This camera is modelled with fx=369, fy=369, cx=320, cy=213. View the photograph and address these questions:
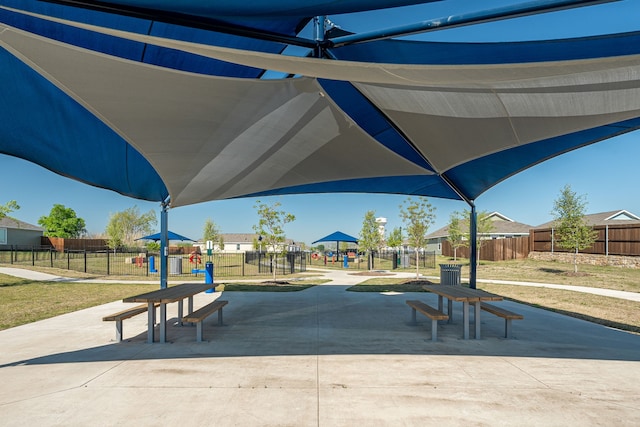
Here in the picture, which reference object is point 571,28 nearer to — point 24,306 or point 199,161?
point 199,161

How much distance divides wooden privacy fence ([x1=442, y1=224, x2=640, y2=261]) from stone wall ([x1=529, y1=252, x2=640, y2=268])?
36cm

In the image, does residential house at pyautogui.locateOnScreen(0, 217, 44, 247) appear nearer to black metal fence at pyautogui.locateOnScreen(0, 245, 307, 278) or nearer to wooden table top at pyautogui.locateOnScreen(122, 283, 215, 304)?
black metal fence at pyautogui.locateOnScreen(0, 245, 307, 278)

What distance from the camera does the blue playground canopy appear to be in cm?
320

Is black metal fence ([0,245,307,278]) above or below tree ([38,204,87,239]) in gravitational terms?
below

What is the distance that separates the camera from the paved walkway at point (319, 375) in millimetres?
3297

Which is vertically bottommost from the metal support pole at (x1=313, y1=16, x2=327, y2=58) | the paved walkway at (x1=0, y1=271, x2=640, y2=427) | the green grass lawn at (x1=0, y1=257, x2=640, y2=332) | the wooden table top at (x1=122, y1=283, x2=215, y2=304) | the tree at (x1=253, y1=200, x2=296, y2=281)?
the green grass lawn at (x1=0, y1=257, x2=640, y2=332)

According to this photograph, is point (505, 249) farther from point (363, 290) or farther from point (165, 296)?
point (165, 296)

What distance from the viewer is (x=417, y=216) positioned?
16844 mm

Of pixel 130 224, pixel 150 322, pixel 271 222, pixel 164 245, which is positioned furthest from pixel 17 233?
pixel 150 322

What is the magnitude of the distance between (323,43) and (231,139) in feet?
8.05

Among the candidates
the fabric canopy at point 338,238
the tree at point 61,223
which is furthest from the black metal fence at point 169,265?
the tree at point 61,223

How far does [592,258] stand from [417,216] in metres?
13.7

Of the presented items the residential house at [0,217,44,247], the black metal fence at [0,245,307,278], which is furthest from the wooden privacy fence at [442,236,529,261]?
the residential house at [0,217,44,247]

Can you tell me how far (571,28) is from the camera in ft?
18.2
